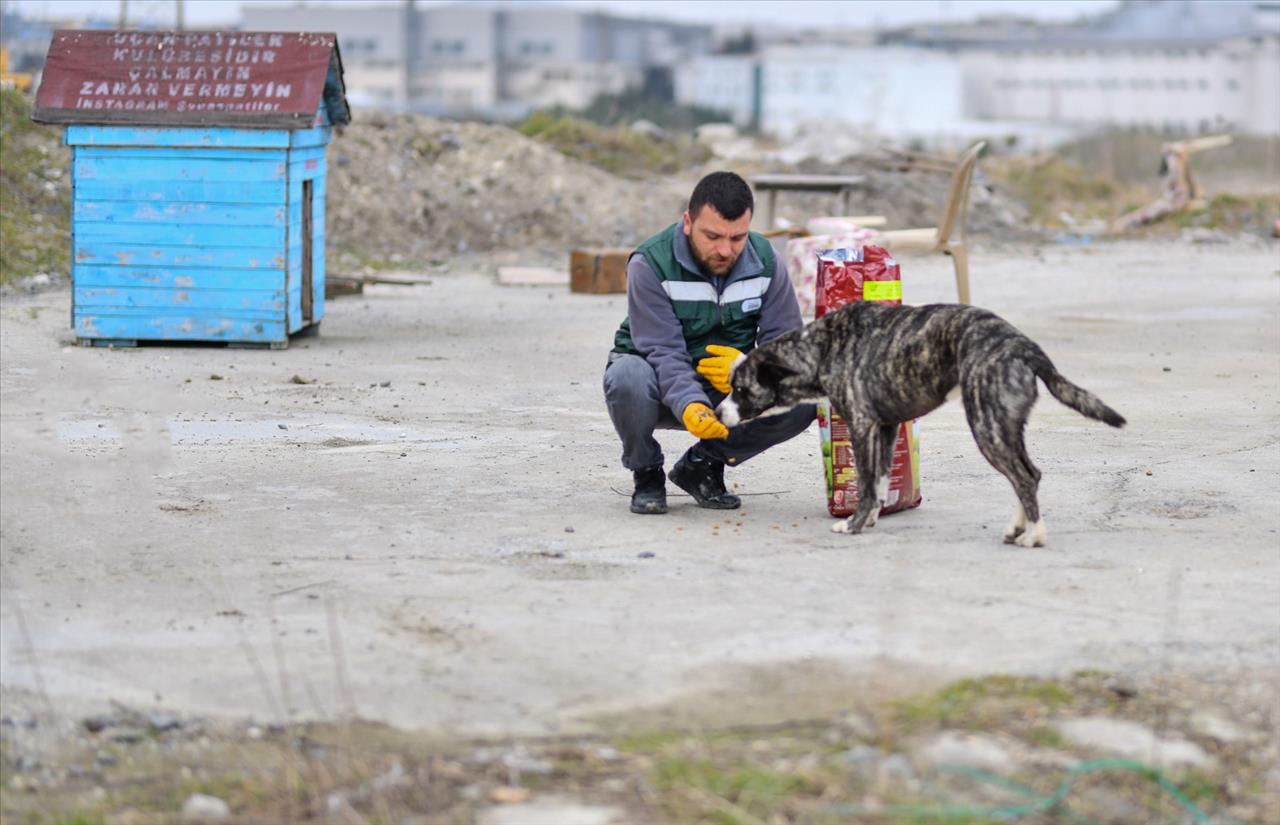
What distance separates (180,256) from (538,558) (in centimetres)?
689

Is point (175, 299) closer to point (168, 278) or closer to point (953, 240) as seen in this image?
Answer: point (168, 278)

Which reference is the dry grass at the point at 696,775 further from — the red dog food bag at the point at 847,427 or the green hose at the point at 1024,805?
the red dog food bag at the point at 847,427

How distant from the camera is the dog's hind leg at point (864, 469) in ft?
20.9

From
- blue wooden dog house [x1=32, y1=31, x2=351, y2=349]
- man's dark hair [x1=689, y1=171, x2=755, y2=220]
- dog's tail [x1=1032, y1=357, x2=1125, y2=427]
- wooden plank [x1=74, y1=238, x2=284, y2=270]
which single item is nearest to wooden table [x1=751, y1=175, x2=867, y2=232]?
blue wooden dog house [x1=32, y1=31, x2=351, y2=349]

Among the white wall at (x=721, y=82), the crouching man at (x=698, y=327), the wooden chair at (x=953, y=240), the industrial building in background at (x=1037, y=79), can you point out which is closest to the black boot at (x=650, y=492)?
the crouching man at (x=698, y=327)

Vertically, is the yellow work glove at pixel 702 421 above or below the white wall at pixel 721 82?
below

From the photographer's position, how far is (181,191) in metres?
11.9

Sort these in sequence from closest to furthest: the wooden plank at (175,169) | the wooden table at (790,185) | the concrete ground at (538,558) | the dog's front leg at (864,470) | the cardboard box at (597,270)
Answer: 1. the concrete ground at (538,558)
2. the dog's front leg at (864,470)
3. the wooden plank at (175,169)
4. the cardboard box at (597,270)
5. the wooden table at (790,185)

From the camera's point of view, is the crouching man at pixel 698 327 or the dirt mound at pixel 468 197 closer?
the crouching man at pixel 698 327

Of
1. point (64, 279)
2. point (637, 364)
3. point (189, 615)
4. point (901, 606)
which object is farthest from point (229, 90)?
point (901, 606)

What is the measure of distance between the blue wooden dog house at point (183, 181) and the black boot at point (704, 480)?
5691mm

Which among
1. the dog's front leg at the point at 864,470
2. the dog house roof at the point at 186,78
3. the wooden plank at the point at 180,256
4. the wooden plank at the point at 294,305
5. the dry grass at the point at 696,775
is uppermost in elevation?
the dog house roof at the point at 186,78

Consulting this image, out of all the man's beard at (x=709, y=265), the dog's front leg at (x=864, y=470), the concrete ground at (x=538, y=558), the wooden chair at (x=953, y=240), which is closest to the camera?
the concrete ground at (x=538, y=558)

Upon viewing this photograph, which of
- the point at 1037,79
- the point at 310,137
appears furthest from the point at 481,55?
the point at 310,137
